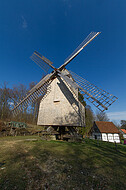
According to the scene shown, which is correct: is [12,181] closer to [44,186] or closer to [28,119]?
[44,186]

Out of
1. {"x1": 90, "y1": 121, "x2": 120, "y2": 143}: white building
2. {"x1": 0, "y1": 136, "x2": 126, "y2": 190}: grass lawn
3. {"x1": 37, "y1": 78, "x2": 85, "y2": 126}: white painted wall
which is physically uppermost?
{"x1": 37, "y1": 78, "x2": 85, "y2": 126}: white painted wall

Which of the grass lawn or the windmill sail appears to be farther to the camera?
the windmill sail

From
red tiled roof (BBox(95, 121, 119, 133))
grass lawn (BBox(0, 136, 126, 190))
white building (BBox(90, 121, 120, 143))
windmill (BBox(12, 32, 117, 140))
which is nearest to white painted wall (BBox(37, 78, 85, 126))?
windmill (BBox(12, 32, 117, 140))

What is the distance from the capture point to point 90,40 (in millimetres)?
9555

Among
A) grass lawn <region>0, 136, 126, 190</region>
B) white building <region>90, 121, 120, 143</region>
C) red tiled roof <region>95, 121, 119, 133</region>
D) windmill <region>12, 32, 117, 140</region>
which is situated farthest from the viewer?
red tiled roof <region>95, 121, 119, 133</region>

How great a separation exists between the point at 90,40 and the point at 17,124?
713 inches

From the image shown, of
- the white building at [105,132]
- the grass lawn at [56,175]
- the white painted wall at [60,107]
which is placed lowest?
the white building at [105,132]

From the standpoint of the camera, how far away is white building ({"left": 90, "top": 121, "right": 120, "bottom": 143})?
23.5 m

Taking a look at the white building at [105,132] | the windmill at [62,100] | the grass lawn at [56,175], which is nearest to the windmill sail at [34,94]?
the windmill at [62,100]

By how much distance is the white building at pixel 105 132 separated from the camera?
2350cm

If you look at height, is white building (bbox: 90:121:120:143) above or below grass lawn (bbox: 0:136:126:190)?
below

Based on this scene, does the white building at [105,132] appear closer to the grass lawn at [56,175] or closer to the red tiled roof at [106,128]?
the red tiled roof at [106,128]

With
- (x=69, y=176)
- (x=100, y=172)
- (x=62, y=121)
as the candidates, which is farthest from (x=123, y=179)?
(x=62, y=121)

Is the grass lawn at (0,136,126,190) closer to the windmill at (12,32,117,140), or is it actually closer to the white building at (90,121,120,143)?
the windmill at (12,32,117,140)
